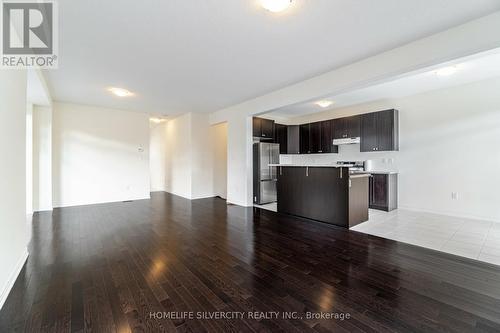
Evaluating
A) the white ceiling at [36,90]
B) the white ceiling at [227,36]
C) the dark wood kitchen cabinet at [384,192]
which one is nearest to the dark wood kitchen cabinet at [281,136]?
the white ceiling at [227,36]

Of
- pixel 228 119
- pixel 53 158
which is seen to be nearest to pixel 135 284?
pixel 228 119

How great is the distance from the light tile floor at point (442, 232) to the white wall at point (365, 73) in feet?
7.84

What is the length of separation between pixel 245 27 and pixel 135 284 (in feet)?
9.66

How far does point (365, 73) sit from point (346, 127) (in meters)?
2.92

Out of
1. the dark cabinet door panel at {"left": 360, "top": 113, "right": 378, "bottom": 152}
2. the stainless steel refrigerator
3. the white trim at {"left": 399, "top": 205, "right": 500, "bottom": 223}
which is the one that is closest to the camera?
the white trim at {"left": 399, "top": 205, "right": 500, "bottom": 223}

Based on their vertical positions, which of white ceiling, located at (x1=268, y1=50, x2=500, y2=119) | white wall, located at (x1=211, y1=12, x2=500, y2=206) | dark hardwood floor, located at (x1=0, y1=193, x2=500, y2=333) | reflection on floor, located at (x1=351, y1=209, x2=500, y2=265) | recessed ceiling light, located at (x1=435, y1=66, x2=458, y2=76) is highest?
white ceiling, located at (x1=268, y1=50, x2=500, y2=119)

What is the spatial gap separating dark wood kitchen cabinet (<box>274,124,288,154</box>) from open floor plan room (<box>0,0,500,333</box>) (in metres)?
0.49

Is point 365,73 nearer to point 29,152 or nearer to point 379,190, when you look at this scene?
point 379,190

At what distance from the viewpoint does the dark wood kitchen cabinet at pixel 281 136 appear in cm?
666

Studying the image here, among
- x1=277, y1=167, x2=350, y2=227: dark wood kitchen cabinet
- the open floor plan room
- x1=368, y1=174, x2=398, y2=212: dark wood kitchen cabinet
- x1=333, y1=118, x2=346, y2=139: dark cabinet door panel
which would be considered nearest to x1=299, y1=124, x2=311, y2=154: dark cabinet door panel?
the open floor plan room

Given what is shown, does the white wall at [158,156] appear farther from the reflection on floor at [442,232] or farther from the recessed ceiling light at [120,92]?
the reflection on floor at [442,232]

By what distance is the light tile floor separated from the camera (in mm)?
2760

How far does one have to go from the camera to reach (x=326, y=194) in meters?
4.05

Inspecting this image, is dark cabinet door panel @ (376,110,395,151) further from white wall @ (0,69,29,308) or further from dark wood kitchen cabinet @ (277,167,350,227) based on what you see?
white wall @ (0,69,29,308)
